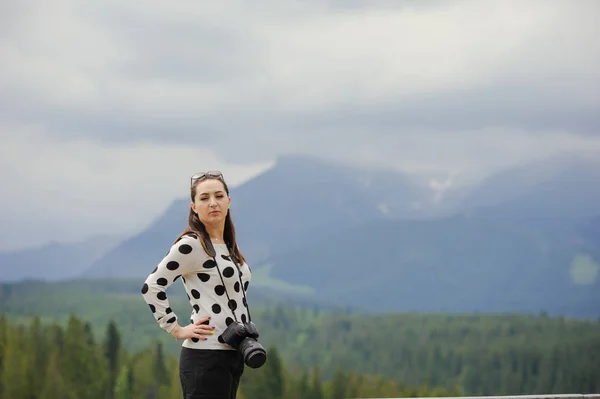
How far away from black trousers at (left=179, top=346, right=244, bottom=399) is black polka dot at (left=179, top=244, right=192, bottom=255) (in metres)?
0.21

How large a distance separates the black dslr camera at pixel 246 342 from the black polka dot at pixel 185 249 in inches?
7.2

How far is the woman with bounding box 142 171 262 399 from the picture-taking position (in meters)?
1.92

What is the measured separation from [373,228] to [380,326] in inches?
146

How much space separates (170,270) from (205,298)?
0.33 ft

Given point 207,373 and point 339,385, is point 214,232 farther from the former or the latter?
point 339,385

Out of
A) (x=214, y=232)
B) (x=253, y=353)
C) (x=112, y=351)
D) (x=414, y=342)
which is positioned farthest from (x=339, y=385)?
(x=253, y=353)

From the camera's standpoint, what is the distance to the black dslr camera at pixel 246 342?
185cm

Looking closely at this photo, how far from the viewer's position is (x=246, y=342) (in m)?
1.87

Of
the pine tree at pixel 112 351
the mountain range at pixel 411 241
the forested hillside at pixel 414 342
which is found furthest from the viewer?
the mountain range at pixel 411 241

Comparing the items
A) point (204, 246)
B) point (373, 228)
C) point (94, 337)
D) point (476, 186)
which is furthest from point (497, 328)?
point (204, 246)

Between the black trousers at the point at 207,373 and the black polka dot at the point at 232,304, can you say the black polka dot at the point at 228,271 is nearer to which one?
the black polka dot at the point at 232,304

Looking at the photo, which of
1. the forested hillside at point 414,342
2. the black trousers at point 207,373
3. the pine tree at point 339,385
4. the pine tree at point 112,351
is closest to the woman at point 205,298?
the black trousers at point 207,373

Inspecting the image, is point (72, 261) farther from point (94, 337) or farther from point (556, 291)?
point (556, 291)

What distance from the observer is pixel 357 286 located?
713 inches
